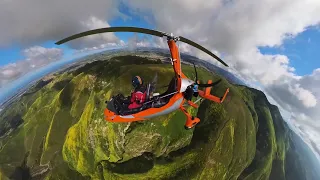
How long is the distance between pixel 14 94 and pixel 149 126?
91.9ft

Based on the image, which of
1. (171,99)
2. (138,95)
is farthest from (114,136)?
(171,99)

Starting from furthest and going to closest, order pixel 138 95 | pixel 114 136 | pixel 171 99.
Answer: pixel 114 136 < pixel 138 95 < pixel 171 99

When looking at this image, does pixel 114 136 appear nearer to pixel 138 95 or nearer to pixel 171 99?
pixel 138 95

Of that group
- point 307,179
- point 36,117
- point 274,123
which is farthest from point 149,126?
point 307,179

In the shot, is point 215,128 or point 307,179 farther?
point 307,179

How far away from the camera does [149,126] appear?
42875 mm

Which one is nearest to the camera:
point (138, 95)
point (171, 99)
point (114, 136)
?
point (171, 99)

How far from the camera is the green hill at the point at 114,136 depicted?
43562mm

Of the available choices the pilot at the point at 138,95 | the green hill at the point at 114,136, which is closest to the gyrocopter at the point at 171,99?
the pilot at the point at 138,95

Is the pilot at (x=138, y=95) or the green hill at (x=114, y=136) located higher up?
the pilot at (x=138, y=95)

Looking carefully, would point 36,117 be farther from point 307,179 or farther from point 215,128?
point 307,179

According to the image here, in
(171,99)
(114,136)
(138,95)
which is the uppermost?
(138,95)

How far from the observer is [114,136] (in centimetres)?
4262

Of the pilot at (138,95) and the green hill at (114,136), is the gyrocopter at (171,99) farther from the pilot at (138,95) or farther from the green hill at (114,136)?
the green hill at (114,136)
